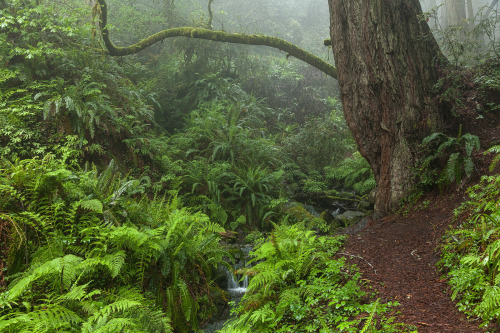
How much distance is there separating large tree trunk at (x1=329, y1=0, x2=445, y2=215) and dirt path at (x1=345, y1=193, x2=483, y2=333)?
0.88m

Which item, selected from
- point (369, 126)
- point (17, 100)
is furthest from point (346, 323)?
point (17, 100)

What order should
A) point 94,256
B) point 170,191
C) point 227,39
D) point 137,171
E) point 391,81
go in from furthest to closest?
point 227,39 → point 137,171 → point 170,191 → point 391,81 → point 94,256

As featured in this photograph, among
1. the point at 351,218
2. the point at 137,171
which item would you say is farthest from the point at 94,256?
the point at 351,218

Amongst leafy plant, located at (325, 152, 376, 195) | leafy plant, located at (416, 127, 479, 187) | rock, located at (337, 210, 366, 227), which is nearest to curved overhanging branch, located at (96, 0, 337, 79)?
leafy plant, located at (325, 152, 376, 195)

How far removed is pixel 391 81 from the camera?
19.3ft

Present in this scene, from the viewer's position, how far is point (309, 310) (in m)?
3.01

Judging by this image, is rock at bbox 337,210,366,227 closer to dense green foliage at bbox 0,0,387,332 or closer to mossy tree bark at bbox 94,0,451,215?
dense green foliage at bbox 0,0,387,332

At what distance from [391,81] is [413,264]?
3.55 metres

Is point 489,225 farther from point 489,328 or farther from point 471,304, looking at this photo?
point 489,328

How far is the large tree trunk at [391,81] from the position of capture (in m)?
5.82

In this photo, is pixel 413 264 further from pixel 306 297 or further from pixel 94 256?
pixel 94 256

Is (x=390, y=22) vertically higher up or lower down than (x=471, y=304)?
higher up

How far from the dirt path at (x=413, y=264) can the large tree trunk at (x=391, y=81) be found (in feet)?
2.90

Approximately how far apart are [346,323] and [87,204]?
3.46 m
